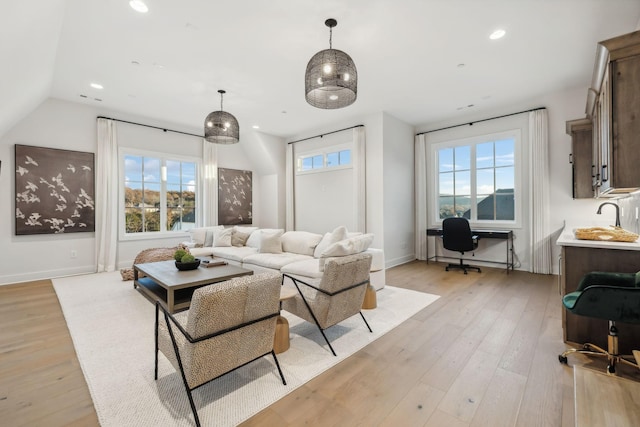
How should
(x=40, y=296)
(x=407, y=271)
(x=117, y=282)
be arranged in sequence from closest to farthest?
(x=40, y=296) < (x=117, y=282) < (x=407, y=271)

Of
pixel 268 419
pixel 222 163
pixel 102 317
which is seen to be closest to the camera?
pixel 268 419

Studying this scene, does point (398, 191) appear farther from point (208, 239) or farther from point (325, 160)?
point (208, 239)

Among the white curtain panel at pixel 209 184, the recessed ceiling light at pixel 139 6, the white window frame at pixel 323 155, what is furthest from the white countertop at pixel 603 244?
the white curtain panel at pixel 209 184

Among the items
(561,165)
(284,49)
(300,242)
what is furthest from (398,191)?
(284,49)

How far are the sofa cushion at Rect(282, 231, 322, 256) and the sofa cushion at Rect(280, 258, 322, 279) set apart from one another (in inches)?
25.0

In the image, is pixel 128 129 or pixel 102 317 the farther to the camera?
pixel 128 129

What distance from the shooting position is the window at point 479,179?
18.1 feet

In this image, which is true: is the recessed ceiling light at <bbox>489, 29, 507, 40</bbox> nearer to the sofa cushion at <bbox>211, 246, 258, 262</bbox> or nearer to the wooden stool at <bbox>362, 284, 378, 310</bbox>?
the wooden stool at <bbox>362, 284, 378, 310</bbox>

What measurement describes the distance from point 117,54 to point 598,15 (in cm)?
548

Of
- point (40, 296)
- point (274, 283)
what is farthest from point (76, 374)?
point (40, 296)

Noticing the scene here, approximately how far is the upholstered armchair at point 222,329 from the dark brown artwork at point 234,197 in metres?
5.48

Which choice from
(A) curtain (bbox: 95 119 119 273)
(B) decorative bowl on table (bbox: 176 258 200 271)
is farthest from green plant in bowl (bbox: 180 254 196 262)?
(A) curtain (bbox: 95 119 119 273)

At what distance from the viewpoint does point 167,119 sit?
617 centimetres

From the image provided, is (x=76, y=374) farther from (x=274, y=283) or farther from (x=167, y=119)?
(x=167, y=119)
